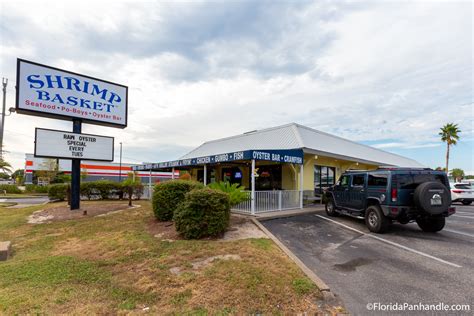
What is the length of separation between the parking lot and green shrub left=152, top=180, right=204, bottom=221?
333 centimetres

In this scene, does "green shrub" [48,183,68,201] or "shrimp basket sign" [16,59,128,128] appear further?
"green shrub" [48,183,68,201]

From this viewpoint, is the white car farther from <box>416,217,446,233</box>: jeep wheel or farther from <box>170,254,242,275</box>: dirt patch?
<box>170,254,242,275</box>: dirt patch

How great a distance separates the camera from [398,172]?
7.65 metres

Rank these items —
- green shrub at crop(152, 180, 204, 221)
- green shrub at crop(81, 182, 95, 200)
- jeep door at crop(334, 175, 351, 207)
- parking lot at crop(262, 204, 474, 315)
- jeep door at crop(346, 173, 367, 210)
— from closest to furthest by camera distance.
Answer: parking lot at crop(262, 204, 474, 315), jeep door at crop(346, 173, 367, 210), green shrub at crop(152, 180, 204, 221), jeep door at crop(334, 175, 351, 207), green shrub at crop(81, 182, 95, 200)

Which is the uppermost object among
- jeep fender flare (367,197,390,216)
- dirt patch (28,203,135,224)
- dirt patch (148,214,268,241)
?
jeep fender flare (367,197,390,216)

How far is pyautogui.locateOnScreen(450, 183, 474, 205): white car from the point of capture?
17.1 metres

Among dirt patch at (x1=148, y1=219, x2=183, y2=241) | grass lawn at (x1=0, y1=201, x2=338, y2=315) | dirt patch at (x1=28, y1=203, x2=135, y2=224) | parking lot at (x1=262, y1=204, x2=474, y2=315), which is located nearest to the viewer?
grass lawn at (x1=0, y1=201, x2=338, y2=315)

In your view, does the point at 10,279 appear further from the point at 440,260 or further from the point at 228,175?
the point at 228,175

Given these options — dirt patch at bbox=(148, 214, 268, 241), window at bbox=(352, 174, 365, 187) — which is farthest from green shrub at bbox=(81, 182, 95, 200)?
window at bbox=(352, 174, 365, 187)

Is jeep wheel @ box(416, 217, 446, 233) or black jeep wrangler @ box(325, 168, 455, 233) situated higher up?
black jeep wrangler @ box(325, 168, 455, 233)

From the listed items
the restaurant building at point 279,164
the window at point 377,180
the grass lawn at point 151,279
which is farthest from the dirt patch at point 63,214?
the window at point 377,180

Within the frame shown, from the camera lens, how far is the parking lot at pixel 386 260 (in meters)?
3.91

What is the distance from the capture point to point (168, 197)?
351 inches

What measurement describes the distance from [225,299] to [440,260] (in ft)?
16.7
